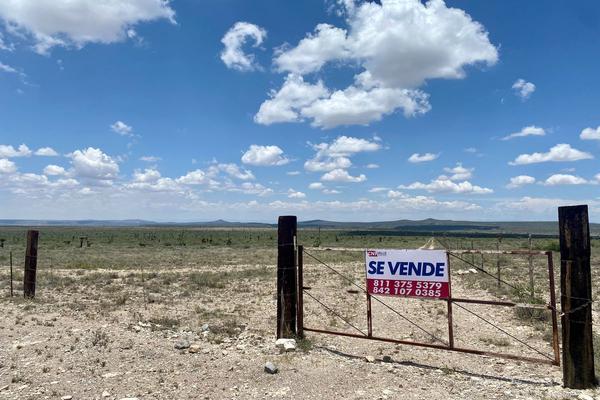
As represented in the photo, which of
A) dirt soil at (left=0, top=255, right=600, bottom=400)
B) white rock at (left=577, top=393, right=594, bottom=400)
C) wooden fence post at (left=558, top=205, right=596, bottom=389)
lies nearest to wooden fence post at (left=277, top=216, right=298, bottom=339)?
dirt soil at (left=0, top=255, right=600, bottom=400)

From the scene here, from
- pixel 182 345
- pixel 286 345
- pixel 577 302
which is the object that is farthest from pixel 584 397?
pixel 182 345

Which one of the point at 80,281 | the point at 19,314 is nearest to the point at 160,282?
the point at 80,281

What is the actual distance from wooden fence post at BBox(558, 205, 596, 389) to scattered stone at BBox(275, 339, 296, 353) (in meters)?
4.32

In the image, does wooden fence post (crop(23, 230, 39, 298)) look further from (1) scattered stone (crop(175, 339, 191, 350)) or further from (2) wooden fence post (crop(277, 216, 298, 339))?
(2) wooden fence post (crop(277, 216, 298, 339))

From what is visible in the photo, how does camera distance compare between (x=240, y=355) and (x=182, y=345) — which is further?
(x=182, y=345)

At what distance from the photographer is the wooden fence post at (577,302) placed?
A: 6316 mm

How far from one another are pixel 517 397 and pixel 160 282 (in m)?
15.8

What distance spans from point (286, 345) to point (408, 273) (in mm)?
2552

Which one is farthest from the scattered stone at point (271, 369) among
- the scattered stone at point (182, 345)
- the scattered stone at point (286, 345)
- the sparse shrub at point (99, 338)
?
the sparse shrub at point (99, 338)

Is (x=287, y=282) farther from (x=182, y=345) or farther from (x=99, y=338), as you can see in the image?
(x=99, y=338)

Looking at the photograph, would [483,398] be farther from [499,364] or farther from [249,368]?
[249,368]

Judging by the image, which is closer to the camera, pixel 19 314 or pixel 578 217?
pixel 578 217

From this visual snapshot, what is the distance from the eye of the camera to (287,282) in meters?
9.09

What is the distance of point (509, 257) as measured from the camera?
34.1 meters
